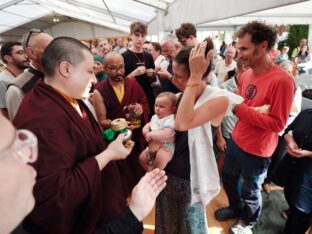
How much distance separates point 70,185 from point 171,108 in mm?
870

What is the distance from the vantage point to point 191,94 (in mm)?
1016

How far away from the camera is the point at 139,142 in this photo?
2.11 metres

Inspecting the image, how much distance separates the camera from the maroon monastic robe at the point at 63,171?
732mm

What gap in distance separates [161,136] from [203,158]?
0.27 meters

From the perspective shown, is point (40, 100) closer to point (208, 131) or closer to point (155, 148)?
point (155, 148)

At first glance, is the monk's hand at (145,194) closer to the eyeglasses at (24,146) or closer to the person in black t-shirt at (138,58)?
the eyeglasses at (24,146)

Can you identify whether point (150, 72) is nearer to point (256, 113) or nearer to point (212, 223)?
point (256, 113)

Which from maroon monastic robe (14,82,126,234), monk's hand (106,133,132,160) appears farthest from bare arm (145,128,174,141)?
maroon monastic robe (14,82,126,234)

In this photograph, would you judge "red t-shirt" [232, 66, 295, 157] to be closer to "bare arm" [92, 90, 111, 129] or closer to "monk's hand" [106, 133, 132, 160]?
"monk's hand" [106, 133, 132, 160]

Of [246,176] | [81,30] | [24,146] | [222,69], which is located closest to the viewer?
[24,146]

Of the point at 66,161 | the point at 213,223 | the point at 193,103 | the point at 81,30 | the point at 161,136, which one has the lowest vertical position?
the point at 213,223

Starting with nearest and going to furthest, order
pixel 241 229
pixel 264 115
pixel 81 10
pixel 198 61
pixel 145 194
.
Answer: pixel 145 194 < pixel 198 61 < pixel 264 115 < pixel 241 229 < pixel 81 10

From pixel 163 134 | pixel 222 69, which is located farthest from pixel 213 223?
pixel 222 69

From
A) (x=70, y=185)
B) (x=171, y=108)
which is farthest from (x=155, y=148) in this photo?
(x=70, y=185)
